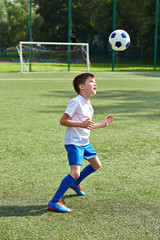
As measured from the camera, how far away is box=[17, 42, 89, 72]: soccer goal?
25028mm

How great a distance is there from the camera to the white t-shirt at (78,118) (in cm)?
319

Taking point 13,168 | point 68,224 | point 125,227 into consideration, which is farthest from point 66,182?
point 13,168

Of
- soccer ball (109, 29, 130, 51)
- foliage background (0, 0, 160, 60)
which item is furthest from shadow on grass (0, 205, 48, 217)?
foliage background (0, 0, 160, 60)

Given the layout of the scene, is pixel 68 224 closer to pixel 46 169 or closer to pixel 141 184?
pixel 141 184

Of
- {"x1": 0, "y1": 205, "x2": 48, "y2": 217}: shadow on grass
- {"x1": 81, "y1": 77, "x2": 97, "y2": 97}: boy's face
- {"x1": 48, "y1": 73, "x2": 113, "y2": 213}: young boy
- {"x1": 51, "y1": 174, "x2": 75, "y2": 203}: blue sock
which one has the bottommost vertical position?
{"x1": 0, "y1": 205, "x2": 48, "y2": 217}: shadow on grass

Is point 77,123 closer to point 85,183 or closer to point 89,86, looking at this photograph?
point 89,86

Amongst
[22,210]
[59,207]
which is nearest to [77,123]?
[59,207]

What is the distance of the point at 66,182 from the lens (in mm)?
Result: 3193

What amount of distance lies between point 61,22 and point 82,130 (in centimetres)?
4831

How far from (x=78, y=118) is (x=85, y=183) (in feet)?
3.24

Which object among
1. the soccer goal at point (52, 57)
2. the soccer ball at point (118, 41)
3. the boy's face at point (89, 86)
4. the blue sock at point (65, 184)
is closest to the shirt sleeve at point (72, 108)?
the boy's face at point (89, 86)

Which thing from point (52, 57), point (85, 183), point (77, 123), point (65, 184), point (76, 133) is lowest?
point (85, 183)

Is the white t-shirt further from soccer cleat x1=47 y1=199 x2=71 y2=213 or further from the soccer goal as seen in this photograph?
the soccer goal

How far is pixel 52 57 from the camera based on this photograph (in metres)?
26.9
